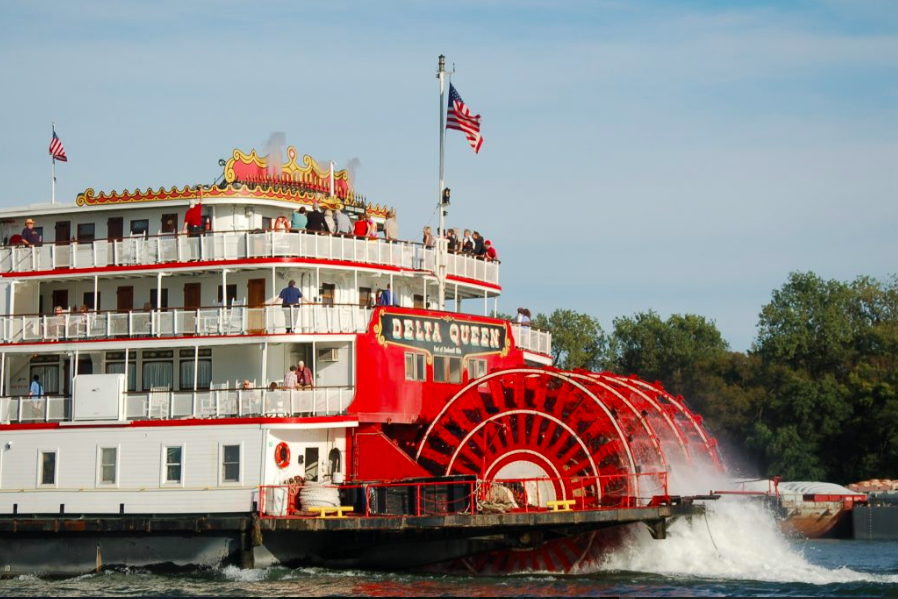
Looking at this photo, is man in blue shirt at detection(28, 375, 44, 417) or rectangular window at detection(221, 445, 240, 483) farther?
man in blue shirt at detection(28, 375, 44, 417)

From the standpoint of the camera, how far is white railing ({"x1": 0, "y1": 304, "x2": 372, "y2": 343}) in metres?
26.1

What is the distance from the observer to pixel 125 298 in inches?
1122

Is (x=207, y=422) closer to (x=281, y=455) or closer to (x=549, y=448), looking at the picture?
(x=281, y=455)

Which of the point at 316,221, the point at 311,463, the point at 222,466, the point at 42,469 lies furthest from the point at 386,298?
the point at 42,469

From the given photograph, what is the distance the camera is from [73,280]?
93.4 feet

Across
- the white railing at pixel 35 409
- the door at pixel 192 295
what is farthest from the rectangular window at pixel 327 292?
the white railing at pixel 35 409

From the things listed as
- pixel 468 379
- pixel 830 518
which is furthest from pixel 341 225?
pixel 830 518

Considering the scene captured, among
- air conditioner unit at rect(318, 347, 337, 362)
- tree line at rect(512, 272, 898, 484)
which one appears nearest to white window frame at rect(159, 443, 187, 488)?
air conditioner unit at rect(318, 347, 337, 362)

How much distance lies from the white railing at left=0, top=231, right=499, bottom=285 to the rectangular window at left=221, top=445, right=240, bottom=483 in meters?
3.66

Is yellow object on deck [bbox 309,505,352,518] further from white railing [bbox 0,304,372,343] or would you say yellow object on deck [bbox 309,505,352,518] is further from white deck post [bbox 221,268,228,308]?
white deck post [bbox 221,268,228,308]

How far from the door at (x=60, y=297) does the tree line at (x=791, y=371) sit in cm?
3224

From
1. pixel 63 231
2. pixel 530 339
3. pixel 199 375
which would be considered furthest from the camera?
pixel 530 339

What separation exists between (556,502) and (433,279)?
20.5 feet

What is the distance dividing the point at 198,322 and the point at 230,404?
67.8 inches
